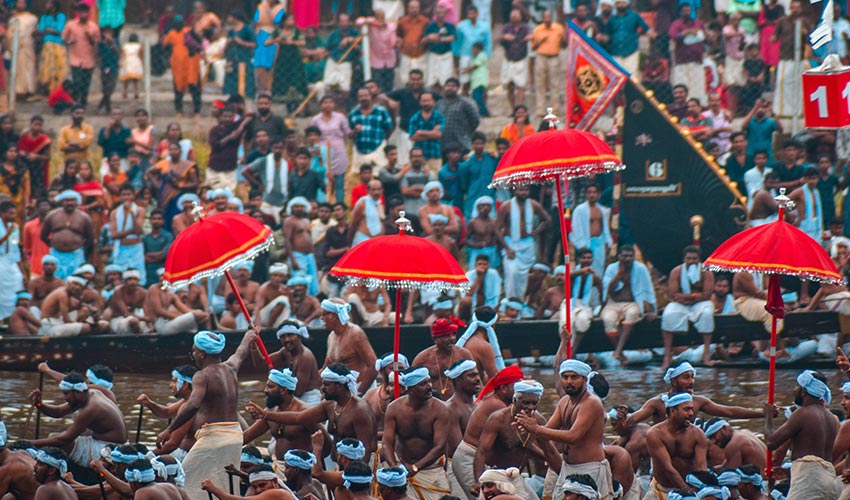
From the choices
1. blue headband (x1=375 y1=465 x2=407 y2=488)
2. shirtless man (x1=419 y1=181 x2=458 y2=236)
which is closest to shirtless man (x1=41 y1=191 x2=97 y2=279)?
shirtless man (x1=419 y1=181 x2=458 y2=236)

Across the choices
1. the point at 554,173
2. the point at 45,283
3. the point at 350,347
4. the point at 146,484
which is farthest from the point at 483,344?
the point at 45,283

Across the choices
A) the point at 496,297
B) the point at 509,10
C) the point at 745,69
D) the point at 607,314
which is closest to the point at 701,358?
the point at 607,314

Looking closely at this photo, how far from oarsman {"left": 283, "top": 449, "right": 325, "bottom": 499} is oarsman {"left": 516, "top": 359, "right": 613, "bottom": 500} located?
1503 millimetres

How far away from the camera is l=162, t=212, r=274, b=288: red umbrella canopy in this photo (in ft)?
42.3

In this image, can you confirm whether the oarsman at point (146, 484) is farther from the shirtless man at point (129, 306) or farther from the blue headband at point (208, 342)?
the shirtless man at point (129, 306)

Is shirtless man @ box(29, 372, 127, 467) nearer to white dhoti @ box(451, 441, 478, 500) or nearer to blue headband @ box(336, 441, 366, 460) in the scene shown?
blue headband @ box(336, 441, 366, 460)

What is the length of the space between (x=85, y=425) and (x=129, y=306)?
582 centimetres

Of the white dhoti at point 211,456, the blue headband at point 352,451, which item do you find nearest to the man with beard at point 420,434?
the blue headband at point 352,451

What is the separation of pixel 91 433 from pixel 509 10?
997cm

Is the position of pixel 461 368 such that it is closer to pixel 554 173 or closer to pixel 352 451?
pixel 352 451

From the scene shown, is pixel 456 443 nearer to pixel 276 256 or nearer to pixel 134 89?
pixel 276 256

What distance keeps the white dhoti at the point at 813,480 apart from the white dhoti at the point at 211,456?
12.9 ft

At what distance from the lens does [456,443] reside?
12.0 m

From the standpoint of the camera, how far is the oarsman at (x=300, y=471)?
1110 centimetres
